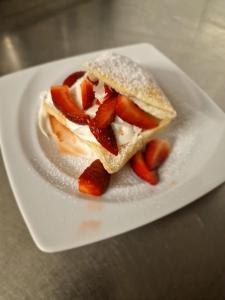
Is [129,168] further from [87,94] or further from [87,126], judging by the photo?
[87,94]

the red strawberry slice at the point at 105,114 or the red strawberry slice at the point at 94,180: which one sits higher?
the red strawberry slice at the point at 105,114

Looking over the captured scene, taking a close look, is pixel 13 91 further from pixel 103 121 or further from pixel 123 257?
pixel 123 257

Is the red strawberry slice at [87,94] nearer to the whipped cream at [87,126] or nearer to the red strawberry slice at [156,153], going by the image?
the whipped cream at [87,126]

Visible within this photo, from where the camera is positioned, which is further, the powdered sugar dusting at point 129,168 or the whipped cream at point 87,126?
the whipped cream at point 87,126

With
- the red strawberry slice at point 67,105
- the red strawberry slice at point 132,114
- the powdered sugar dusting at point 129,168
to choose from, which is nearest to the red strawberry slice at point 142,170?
the powdered sugar dusting at point 129,168

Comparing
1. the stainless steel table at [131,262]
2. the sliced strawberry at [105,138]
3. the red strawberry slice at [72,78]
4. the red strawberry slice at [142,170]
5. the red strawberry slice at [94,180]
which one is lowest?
the stainless steel table at [131,262]
